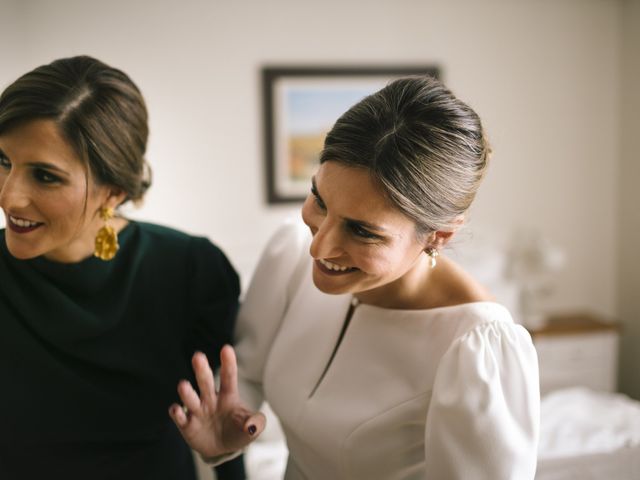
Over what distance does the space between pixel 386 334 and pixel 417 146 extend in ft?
1.34

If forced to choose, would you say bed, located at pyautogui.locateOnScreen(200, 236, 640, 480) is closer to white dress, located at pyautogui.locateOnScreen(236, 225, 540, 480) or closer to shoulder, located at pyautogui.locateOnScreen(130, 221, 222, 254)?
white dress, located at pyautogui.locateOnScreen(236, 225, 540, 480)

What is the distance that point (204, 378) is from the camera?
1094mm

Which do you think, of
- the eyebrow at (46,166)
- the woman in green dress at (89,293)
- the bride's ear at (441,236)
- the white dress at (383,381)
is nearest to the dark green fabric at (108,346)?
the woman in green dress at (89,293)

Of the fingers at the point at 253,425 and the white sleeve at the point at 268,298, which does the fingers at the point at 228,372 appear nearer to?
the fingers at the point at 253,425

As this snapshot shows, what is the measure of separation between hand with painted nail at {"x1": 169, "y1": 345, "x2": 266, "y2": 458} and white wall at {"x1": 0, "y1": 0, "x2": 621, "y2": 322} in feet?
7.14

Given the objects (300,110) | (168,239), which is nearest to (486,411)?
(168,239)

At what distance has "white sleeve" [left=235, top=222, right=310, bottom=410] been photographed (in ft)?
4.40

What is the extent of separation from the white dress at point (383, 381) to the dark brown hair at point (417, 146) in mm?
231

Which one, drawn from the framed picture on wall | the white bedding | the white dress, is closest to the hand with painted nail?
the white dress

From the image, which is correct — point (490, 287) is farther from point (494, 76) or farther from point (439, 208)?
point (439, 208)

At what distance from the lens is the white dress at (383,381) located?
38.7 inches

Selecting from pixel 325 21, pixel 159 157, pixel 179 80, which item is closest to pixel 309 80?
pixel 325 21

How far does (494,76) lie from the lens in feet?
12.3

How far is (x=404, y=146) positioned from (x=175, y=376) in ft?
2.58
